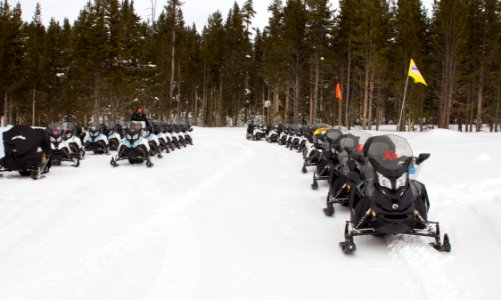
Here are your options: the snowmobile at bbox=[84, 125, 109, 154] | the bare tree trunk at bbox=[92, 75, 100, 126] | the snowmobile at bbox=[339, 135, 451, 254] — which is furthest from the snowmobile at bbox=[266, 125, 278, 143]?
the snowmobile at bbox=[339, 135, 451, 254]

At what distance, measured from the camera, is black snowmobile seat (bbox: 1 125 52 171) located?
31.6ft

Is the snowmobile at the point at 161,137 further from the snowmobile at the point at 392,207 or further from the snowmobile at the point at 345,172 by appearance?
the snowmobile at the point at 392,207

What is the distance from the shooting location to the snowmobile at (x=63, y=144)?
1212cm

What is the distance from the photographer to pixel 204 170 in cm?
1213

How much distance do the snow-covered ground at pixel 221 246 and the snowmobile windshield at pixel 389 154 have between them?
99cm

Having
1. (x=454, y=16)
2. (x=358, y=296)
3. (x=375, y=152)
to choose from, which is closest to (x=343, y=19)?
(x=454, y=16)

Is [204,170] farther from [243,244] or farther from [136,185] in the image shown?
[243,244]

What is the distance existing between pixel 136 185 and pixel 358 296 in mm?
6549

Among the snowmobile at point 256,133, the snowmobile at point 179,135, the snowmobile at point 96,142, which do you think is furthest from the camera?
the snowmobile at point 256,133

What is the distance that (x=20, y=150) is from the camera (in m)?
9.65

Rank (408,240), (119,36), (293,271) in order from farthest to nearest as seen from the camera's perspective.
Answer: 1. (119,36)
2. (408,240)
3. (293,271)

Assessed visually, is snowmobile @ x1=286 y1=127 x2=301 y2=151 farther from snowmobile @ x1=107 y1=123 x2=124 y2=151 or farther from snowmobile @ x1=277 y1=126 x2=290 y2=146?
snowmobile @ x1=107 y1=123 x2=124 y2=151

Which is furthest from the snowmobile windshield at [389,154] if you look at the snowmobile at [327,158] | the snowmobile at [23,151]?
the snowmobile at [23,151]

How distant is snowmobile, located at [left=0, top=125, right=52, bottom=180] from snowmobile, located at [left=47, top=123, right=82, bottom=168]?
1951 millimetres
